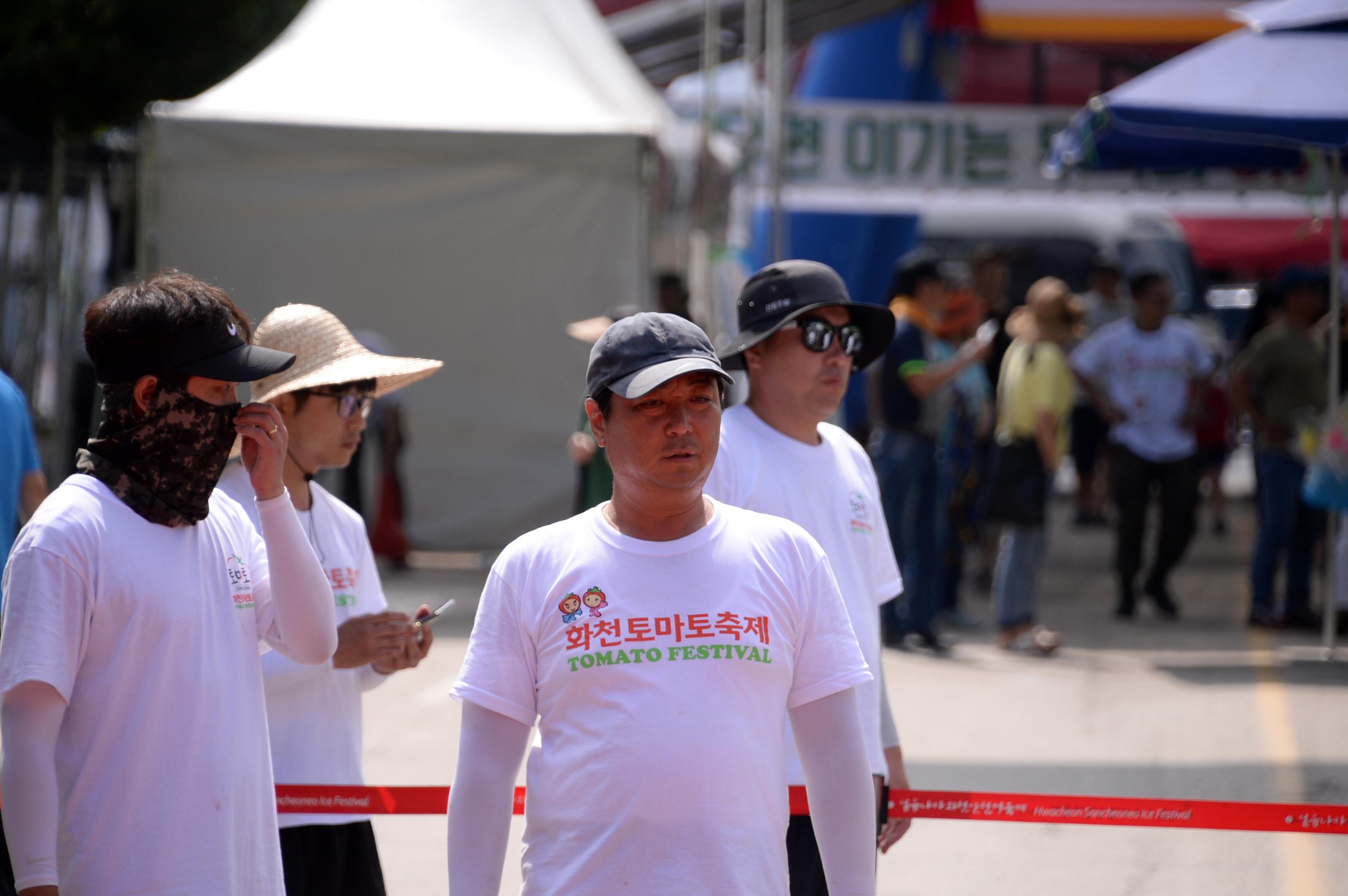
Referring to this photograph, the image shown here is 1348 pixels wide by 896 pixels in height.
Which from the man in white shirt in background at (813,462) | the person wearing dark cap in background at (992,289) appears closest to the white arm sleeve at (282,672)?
the man in white shirt in background at (813,462)

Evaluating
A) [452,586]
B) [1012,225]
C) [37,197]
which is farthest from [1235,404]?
[1012,225]

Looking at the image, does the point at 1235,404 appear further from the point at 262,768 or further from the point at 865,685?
the point at 262,768

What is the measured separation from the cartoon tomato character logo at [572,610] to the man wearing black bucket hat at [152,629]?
23.6 inches

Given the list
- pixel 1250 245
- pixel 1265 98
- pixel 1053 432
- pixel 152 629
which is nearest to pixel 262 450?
pixel 152 629

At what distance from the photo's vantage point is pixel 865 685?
10.4 ft

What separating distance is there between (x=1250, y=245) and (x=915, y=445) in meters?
12.3

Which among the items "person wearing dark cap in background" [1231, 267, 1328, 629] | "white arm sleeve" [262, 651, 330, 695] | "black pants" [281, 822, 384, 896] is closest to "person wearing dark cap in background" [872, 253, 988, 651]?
"person wearing dark cap in background" [1231, 267, 1328, 629]

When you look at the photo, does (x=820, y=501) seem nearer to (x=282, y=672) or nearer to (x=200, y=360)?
(x=282, y=672)

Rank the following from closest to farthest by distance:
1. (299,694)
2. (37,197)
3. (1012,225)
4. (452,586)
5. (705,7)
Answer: (299,694) < (37,197) < (452,586) < (705,7) < (1012,225)

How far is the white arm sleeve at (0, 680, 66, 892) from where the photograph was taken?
88.9 inches

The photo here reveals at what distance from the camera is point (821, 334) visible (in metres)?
3.39

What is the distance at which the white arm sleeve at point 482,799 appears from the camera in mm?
2248

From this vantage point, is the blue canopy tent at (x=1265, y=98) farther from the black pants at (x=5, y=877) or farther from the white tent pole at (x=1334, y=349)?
the black pants at (x=5, y=877)

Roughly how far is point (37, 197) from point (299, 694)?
7.27 metres
